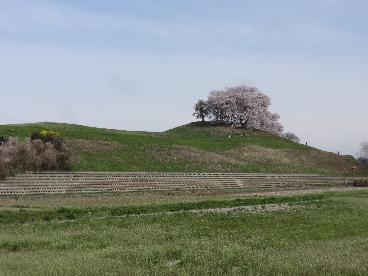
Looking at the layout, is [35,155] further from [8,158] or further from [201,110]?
[201,110]

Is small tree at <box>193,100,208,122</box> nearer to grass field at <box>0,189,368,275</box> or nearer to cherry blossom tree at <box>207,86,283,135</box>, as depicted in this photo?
cherry blossom tree at <box>207,86,283,135</box>

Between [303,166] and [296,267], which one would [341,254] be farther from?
[303,166]

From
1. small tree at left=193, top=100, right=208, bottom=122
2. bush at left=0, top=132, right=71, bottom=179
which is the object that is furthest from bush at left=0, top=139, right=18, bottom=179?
small tree at left=193, top=100, right=208, bottom=122

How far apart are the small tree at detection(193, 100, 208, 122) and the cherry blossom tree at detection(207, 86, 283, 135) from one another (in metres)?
0.62

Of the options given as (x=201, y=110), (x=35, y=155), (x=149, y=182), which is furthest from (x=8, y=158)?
(x=201, y=110)

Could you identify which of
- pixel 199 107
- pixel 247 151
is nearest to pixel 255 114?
pixel 199 107

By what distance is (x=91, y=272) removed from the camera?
10.3 m

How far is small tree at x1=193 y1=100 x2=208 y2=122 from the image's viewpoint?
8600cm

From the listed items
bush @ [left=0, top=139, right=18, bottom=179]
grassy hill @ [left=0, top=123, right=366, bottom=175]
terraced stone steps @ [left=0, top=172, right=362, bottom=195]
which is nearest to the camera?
terraced stone steps @ [left=0, top=172, right=362, bottom=195]

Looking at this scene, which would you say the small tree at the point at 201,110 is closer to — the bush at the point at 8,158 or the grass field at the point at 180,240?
the bush at the point at 8,158

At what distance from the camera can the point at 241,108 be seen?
87188 millimetres

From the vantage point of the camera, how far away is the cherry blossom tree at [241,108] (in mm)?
85625

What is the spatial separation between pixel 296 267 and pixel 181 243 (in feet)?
15.2

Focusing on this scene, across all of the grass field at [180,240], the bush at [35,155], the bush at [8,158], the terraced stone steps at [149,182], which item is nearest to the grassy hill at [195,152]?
the bush at [35,155]
